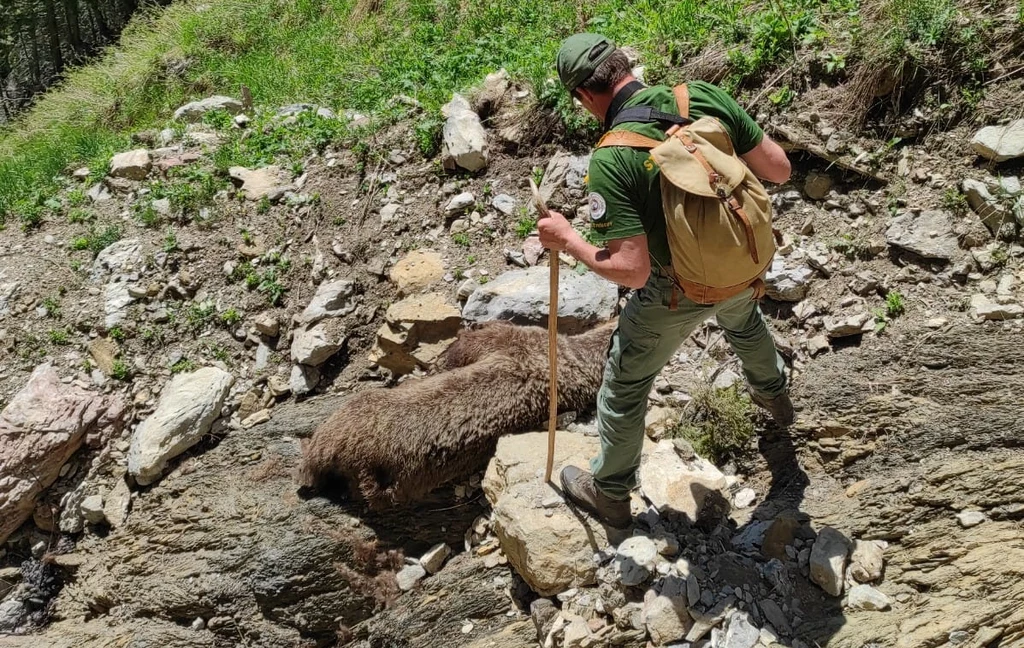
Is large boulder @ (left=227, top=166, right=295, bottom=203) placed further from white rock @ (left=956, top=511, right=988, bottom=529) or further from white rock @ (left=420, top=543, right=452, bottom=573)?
white rock @ (left=956, top=511, right=988, bottom=529)

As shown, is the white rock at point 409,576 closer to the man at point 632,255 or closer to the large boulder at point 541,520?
the large boulder at point 541,520

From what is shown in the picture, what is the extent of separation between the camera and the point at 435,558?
4883mm

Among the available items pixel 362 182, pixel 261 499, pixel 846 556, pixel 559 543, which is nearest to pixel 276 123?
pixel 362 182

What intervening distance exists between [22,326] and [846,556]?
24.2ft

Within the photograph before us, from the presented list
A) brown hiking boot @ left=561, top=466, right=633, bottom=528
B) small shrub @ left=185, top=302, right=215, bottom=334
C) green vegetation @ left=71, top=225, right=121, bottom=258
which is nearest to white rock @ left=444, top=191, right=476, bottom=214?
small shrub @ left=185, top=302, right=215, bottom=334

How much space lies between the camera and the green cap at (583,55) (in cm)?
302

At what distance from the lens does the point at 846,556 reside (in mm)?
3467

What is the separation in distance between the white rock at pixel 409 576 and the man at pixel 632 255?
4.82 ft

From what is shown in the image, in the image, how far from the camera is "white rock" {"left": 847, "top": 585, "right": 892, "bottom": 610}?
322 cm

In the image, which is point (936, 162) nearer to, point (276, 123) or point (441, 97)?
point (441, 97)

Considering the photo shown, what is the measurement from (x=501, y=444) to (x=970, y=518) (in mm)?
2681

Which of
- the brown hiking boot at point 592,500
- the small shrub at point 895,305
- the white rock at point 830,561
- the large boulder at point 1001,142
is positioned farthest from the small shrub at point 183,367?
the large boulder at point 1001,142

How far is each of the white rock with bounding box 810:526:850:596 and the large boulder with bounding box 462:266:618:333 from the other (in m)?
2.53

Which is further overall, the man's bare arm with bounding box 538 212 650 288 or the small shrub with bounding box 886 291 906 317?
the small shrub with bounding box 886 291 906 317
